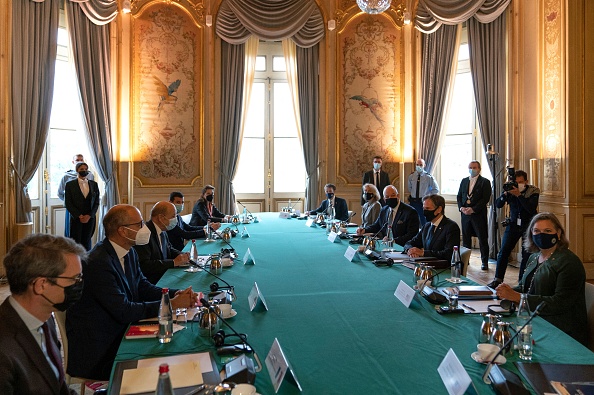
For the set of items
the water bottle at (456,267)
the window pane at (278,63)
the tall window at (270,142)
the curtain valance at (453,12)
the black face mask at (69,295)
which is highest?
the curtain valance at (453,12)

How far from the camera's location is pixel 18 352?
148 centimetres

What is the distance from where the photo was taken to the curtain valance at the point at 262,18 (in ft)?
26.7

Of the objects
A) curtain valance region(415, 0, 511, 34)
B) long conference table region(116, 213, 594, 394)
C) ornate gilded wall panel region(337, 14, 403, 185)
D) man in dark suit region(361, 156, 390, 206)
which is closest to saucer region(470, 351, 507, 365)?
long conference table region(116, 213, 594, 394)

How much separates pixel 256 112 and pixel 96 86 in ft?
8.78

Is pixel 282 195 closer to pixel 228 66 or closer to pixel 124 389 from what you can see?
pixel 228 66

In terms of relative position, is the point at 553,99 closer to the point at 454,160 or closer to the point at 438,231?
the point at 454,160

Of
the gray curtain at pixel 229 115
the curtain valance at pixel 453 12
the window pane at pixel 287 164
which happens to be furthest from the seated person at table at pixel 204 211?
the curtain valance at pixel 453 12

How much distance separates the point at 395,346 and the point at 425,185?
636 cm

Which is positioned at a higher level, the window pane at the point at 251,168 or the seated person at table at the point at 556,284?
the window pane at the point at 251,168

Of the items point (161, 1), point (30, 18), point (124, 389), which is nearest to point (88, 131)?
point (30, 18)

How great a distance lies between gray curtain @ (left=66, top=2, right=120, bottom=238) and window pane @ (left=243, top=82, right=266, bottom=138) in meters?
2.34

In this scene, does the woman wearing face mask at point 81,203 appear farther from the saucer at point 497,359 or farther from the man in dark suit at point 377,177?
the saucer at point 497,359

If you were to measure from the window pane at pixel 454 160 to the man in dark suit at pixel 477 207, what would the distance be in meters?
1.47

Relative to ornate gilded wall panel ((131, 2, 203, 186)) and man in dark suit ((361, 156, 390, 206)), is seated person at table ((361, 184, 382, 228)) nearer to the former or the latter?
man in dark suit ((361, 156, 390, 206))
